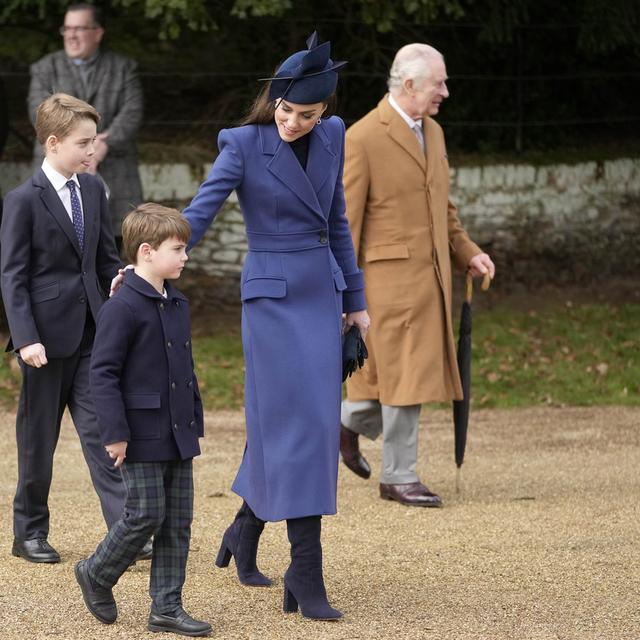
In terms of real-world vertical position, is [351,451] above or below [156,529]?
below

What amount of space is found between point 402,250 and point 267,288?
2020 millimetres

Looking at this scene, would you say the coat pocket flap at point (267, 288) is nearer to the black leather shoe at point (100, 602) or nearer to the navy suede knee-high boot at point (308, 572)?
the navy suede knee-high boot at point (308, 572)

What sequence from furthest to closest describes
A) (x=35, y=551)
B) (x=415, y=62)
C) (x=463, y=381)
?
1. (x=463, y=381)
2. (x=415, y=62)
3. (x=35, y=551)

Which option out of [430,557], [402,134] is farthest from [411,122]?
[430,557]

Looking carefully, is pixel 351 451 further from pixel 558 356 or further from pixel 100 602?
pixel 558 356

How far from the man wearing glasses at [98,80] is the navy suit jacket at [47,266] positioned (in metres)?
3.98

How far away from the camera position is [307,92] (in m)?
5.00

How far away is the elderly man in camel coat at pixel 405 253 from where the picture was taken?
23.2 feet

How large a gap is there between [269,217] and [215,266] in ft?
24.9

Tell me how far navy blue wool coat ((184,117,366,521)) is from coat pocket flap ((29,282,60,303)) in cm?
78

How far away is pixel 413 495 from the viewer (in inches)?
278

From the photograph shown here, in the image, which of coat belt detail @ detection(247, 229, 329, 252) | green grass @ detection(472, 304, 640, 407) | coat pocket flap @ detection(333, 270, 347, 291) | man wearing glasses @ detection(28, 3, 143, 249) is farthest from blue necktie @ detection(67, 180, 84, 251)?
green grass @ detection(472, 304, 640, 407)

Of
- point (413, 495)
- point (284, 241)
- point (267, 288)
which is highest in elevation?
point (284, 241)

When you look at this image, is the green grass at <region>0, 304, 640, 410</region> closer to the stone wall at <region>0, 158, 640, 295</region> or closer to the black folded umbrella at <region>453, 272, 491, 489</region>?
the stone wall at <region>0, 158, 640, 295</region>
